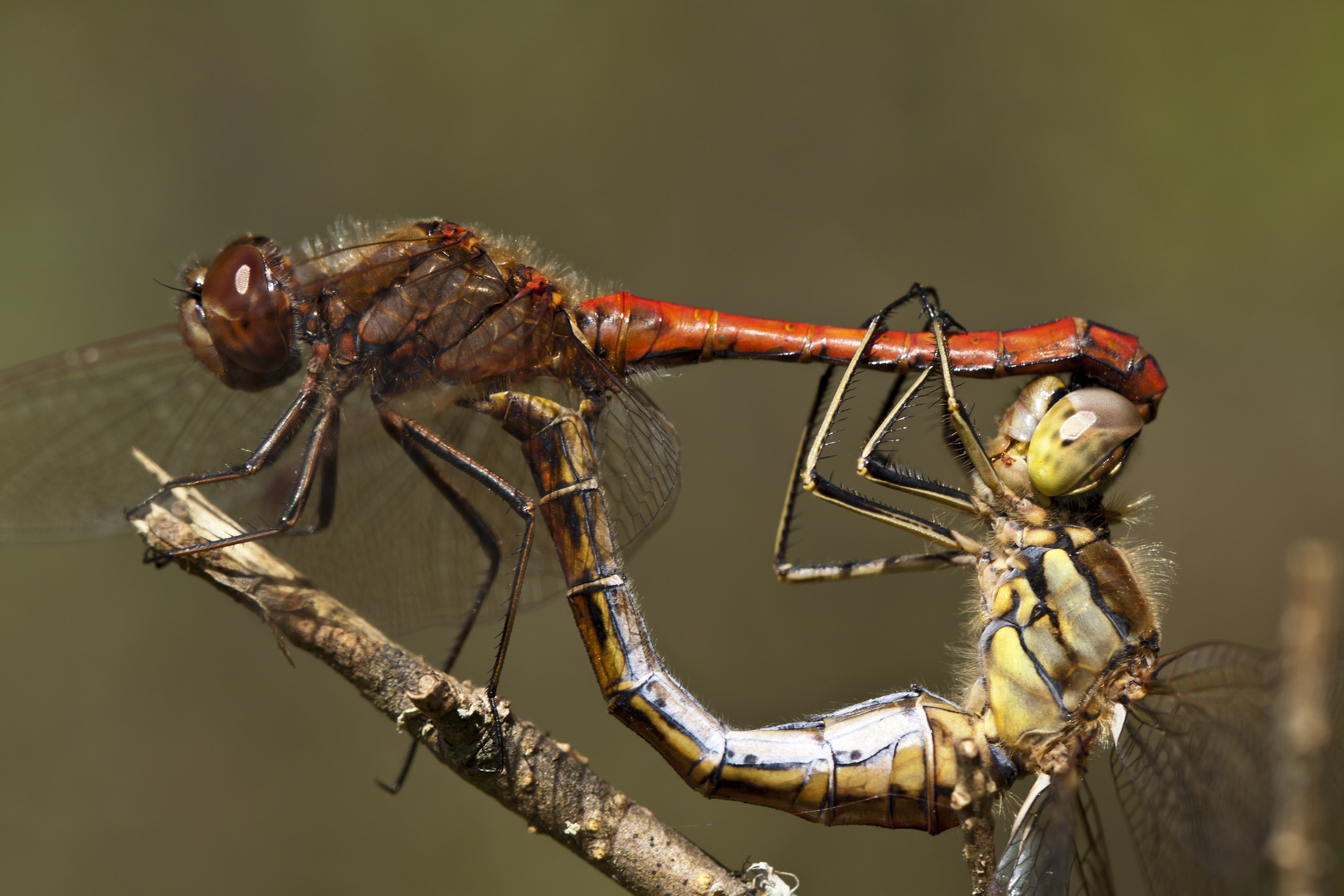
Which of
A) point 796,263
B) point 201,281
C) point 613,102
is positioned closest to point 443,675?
point 201,281

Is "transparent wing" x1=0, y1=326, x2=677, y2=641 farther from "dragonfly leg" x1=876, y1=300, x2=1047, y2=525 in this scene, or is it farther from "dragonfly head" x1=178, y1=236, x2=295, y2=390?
"dragonfly leg" x1=876, y1=300, x2=1047, y2=525

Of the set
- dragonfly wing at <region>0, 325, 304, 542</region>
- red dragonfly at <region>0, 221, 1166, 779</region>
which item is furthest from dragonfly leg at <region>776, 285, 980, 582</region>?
dragonfly wing at <region>0, 325, 304, 542</region>

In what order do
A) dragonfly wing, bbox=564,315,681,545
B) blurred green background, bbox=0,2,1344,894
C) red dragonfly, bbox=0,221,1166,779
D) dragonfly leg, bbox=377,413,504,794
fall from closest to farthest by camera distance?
red dragonfly, bbox=0,221,1166,779
dragonfly wing, bbox=564,315,681,545
dragonfly leg, bbox=377,413,504,794
blurred green background, bbox=0,2,1344,894

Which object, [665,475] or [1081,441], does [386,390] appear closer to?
[665,475]

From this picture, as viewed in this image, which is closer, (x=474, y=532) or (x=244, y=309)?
(x=244, y=309)

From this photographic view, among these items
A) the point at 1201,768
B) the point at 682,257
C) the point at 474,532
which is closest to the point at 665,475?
the point at 474,532

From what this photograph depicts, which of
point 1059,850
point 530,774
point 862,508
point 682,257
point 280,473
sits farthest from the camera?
point 682,257

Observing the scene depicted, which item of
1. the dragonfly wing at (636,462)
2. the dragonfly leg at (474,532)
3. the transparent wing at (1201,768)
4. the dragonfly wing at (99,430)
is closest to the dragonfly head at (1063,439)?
the transparent wing at (1201,768)
